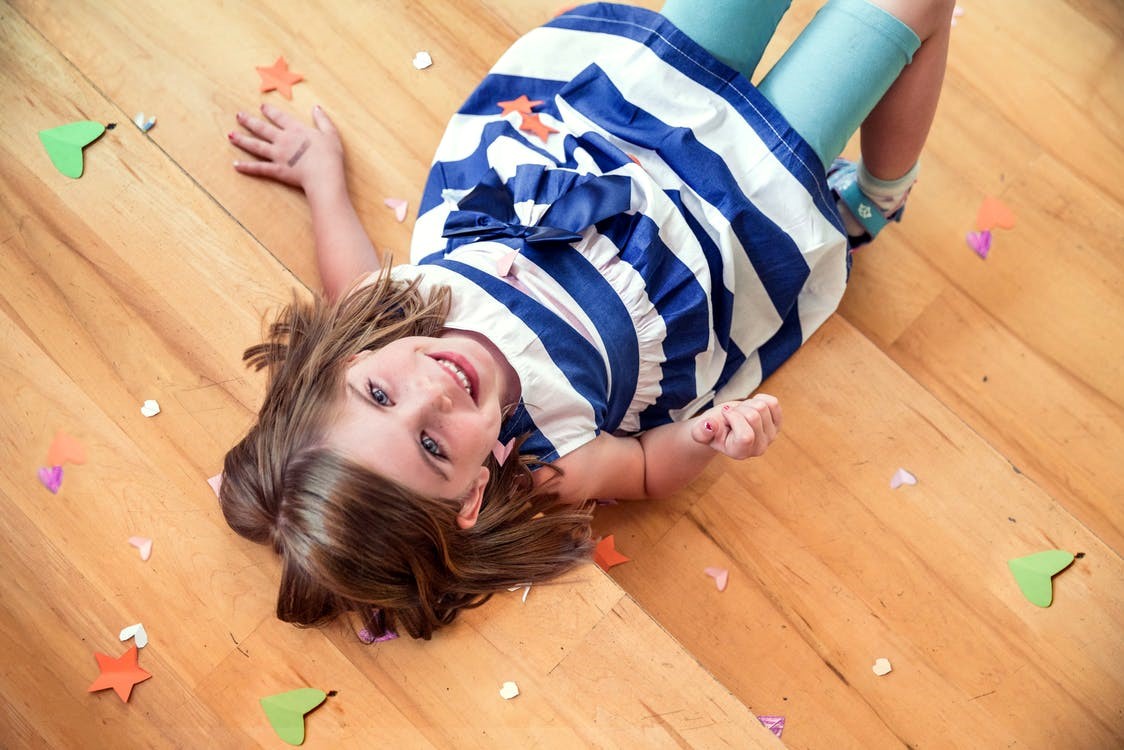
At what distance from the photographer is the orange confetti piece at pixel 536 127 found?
3.84ft

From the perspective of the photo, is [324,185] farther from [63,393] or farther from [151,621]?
[151,621]

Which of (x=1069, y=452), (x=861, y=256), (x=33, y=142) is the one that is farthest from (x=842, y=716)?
(x=33, y=142)

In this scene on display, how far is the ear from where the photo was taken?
0.97 metres

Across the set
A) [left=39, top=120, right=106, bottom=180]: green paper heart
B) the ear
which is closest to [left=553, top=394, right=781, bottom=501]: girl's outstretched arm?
the ear

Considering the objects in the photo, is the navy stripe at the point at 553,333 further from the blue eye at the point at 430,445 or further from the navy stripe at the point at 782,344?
the navy stripe at the point at 782,344

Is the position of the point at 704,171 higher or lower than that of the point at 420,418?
higher

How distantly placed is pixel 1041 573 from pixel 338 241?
3.35ft

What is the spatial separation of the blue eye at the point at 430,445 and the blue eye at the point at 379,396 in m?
0.05

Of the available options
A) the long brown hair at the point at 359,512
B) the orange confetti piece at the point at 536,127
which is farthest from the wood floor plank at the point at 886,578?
the orange confetti piece at the point at 536,127

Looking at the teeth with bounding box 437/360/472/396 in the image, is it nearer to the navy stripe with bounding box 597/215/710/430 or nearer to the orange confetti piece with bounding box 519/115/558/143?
the navy stripe with bounding box 597/215/710/430

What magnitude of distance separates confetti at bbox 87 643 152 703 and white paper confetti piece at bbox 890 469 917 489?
3.10 ft

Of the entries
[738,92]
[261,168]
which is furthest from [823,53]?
[261,168]

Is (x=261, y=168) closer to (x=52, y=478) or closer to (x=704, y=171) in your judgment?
(x=52, y=478)

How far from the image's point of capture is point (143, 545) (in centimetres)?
100
